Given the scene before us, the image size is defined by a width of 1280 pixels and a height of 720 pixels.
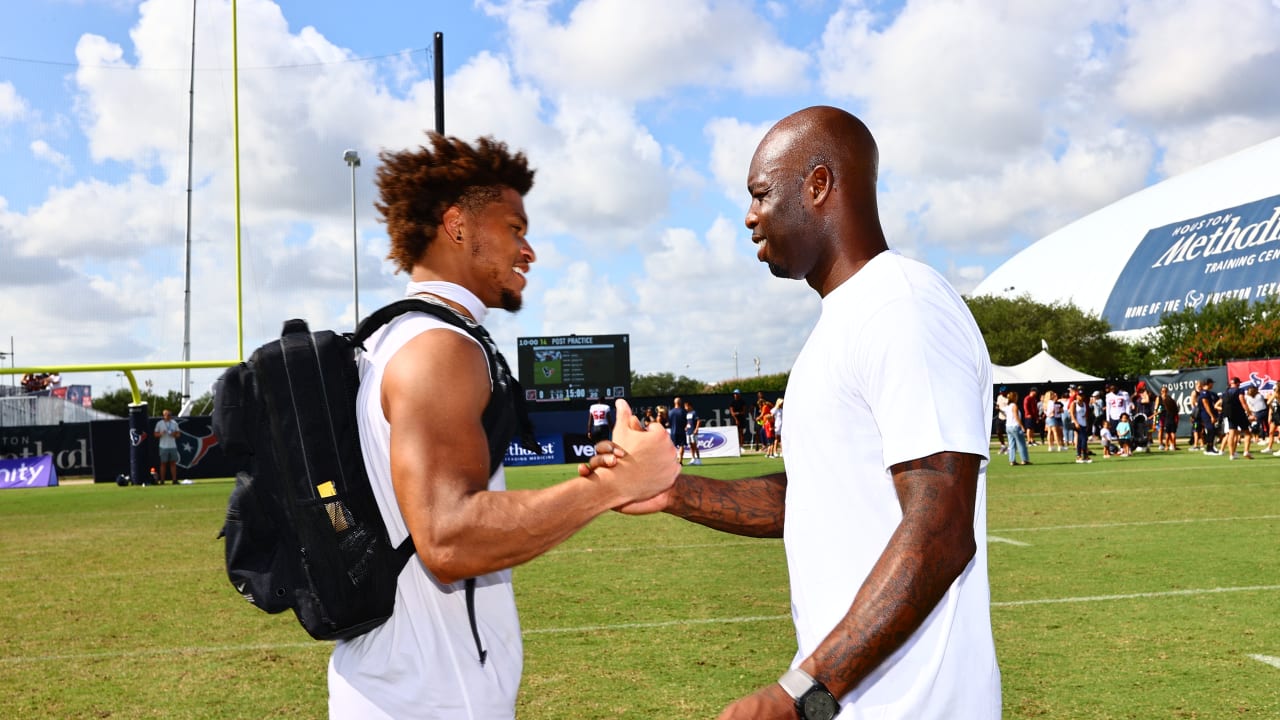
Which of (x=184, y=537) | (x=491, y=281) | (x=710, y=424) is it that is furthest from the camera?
(x=710, y=424)

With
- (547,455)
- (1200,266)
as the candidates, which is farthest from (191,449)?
(1200,266)

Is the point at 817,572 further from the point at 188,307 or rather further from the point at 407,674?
the point at 188,307

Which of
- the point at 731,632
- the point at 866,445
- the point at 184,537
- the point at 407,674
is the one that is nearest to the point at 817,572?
the point at 866,445

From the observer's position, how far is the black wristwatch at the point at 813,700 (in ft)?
5.96

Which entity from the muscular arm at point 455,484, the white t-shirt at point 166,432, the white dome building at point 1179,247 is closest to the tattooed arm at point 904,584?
the muscular arm at point 455,484

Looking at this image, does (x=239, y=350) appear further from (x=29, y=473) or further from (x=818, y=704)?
(x=818, y=704)

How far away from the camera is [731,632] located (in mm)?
6832

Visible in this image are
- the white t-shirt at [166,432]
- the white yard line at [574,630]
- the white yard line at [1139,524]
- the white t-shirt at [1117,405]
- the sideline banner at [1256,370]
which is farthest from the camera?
the sideline banner at [1256,370]

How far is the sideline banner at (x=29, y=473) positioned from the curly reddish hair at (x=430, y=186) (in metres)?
30.8

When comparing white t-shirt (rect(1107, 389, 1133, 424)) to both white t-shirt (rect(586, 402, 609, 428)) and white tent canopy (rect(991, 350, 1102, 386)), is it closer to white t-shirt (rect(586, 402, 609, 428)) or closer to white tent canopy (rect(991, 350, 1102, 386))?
white t-shirt (rect(586, 402, 609, 428))

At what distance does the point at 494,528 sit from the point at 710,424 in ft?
109

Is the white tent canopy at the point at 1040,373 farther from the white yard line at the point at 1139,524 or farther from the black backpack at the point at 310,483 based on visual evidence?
the black backpack at the point at 310,483

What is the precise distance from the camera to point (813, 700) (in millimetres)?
1818

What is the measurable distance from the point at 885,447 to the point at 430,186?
1.24 metres
